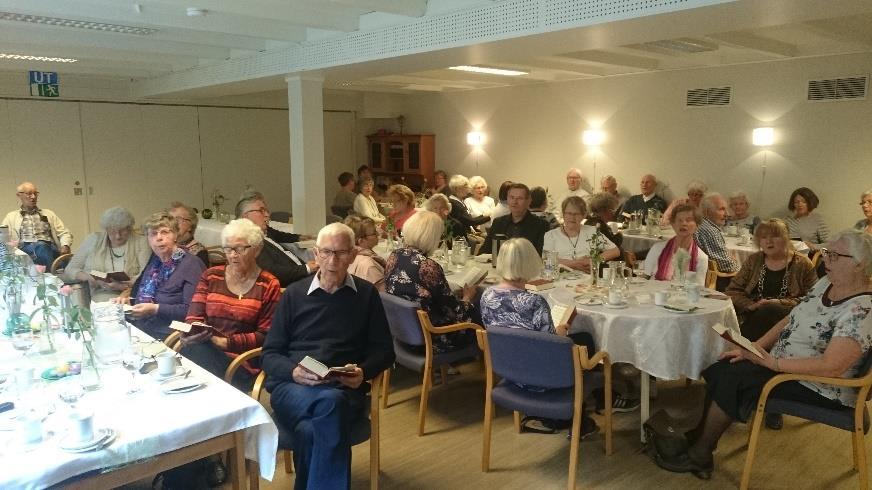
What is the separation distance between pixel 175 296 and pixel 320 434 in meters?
1.55

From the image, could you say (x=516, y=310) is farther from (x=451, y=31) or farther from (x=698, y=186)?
(x=698, y=186)

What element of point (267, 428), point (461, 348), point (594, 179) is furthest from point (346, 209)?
point (267, 428)

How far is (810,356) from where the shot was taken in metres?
3.06

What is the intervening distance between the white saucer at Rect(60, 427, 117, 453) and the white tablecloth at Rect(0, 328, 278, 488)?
0.01 meters

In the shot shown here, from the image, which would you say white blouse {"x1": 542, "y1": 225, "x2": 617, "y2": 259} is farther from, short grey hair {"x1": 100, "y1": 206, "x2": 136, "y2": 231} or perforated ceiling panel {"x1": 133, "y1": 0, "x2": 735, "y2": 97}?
short grey hair {"x1": 100, "y1": 206, "x2": 136, "y2": 231}

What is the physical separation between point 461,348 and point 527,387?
74 cm

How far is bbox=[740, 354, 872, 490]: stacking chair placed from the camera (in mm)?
2842

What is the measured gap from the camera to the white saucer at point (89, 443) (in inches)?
73.3

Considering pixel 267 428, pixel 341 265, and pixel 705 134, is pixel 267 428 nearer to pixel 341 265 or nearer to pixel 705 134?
pixel 341 265

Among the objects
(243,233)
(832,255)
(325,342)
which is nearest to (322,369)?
(325,342)


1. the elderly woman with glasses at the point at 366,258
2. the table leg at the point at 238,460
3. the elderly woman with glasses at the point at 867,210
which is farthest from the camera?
the elderly woman with glasses at the point at 867,210

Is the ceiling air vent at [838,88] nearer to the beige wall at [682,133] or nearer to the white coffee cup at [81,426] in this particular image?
the beige wall at [682,133]

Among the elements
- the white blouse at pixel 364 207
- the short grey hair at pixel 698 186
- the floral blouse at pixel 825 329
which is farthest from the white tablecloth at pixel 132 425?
the short grey hair at pixel 698 186

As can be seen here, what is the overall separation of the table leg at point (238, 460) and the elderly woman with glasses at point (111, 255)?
261cm
